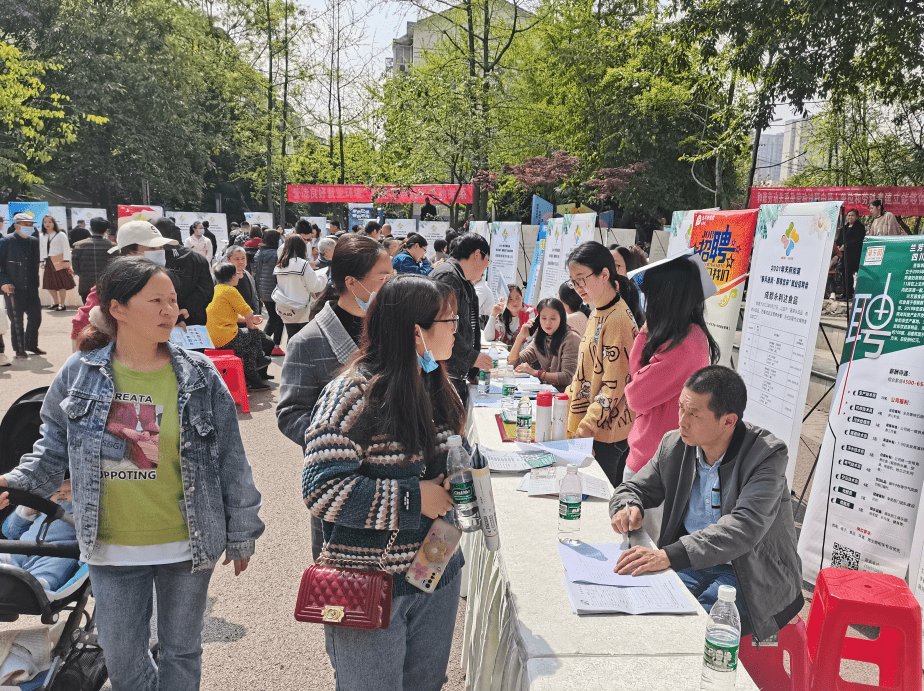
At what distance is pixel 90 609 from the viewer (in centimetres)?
356

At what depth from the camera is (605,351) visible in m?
3.40

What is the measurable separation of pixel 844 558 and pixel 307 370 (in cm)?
295

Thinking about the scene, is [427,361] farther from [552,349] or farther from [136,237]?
[136,237]

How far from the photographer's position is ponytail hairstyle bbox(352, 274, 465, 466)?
5.74ft

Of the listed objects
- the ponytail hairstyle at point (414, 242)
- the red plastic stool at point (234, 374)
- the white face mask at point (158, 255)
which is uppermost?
the ponytail hairstyle at point (414, 242)

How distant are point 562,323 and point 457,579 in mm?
3216

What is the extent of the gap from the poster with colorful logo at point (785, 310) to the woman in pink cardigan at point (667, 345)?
1.01 meters

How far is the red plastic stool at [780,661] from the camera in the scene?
8.16ft

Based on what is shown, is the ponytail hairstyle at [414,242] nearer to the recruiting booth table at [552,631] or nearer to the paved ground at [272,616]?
the paved ground at [272,616]

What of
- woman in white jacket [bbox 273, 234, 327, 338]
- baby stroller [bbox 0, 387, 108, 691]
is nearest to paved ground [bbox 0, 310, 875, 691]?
baby stroller [bbox 0, 387, 108, 691]

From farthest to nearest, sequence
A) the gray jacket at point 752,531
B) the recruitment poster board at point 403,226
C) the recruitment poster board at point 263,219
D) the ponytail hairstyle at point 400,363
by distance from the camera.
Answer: the recruitment poster board at point 263,219, the recruitment poster board at point 403,226, the gray jacket at point 752,531, the ponytail hairstyle at point 400,363

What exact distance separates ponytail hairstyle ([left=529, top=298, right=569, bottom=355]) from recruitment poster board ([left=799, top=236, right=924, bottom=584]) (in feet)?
6.30

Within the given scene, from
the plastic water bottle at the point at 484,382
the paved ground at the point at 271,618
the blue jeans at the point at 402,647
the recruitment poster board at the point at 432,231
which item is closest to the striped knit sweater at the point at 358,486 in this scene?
the blue jeans at the point at 402,647

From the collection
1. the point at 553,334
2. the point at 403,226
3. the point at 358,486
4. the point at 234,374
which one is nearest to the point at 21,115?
the point at 403,226
